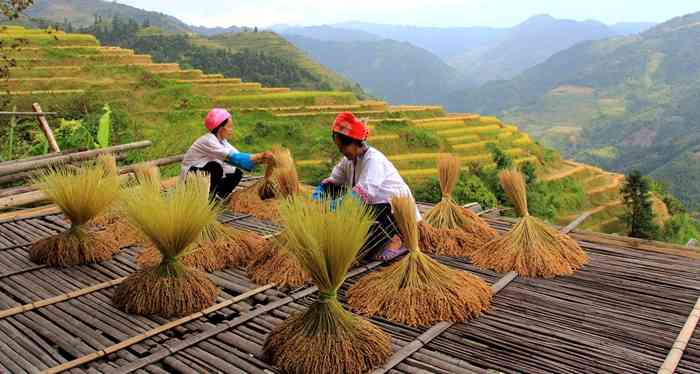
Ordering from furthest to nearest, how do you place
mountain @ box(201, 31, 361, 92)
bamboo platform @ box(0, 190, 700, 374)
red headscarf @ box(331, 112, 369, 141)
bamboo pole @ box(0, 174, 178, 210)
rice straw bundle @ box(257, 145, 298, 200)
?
mountain @ box(201, 31, 361, 92) < rice straw bundle @ box(257, 145, 298, 200) < bamboo pole @ box(0, 174, 178, 210) < red headscarf @ box(331, 112, 369, 141) < bamboo platform @ box(0, 190, 700, 374)

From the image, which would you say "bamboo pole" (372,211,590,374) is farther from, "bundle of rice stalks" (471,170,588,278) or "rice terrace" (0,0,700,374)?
"bundle of rice stalks" (471,170,588,278)

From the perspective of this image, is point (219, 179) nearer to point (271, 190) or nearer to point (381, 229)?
point (271, 190)

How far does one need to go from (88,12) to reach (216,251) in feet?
370

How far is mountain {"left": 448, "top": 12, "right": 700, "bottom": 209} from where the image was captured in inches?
2270

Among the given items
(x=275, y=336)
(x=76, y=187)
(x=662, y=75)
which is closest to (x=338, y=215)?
(x=275, y=336)

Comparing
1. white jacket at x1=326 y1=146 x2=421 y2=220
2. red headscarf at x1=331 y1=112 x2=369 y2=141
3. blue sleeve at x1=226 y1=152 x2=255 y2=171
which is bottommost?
blue sleeve at x1=226 y1=152 x2=255 y2=171

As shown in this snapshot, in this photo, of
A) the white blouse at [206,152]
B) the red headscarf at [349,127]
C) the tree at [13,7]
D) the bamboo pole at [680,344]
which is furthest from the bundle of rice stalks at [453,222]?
the tree at [13,7]

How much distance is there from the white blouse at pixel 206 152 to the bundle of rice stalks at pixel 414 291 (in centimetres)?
206

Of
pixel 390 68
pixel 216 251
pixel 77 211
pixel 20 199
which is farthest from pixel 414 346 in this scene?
pixel 390 68

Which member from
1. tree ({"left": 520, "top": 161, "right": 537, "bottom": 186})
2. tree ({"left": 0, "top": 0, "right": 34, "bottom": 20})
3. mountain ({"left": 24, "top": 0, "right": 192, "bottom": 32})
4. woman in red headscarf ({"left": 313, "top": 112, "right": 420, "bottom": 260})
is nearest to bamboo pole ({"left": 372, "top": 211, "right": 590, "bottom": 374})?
woman in red headscarf ({"left": 313, "top": 112, "right": 420, "bottom": 260})

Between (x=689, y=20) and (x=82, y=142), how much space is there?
147m

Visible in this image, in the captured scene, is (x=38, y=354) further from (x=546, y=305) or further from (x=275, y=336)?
(x=546, y=305)

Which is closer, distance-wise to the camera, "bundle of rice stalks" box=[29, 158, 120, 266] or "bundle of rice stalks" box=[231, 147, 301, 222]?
"bundle of rice stalks" box=[29, 158, 120, 266]

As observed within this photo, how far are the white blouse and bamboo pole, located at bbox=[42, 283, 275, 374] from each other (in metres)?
1.79
